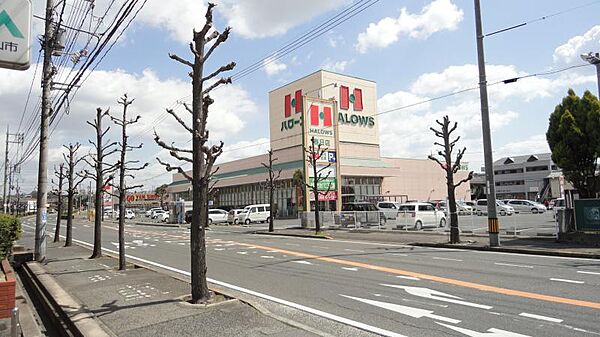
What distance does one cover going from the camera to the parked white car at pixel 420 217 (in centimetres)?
2625

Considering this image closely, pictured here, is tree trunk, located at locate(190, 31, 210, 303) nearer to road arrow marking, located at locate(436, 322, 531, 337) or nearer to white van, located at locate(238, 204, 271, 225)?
road arrow marking, located at locate(436, 322, 531, 337)

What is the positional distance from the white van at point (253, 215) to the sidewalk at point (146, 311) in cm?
3233

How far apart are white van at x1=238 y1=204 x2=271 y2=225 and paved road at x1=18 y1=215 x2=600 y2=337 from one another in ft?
90.2

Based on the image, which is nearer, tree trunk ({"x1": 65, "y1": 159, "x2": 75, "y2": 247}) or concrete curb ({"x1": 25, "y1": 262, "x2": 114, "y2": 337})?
concrete curb ({"x1": 25, "y1": 262, "x2": 114, "y2": 337})

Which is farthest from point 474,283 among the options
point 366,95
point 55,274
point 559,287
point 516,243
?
point 366,95

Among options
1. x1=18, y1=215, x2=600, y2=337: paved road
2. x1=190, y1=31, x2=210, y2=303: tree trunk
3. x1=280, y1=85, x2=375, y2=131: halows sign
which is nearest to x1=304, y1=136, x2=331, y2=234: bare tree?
x1=18, y1=215, x2=600, y2=337: paved road

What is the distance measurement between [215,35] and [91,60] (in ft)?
19.0

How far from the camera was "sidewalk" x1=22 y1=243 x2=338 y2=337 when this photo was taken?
6.05 m

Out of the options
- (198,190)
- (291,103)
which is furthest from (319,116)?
(198,190)

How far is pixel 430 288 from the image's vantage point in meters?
9.16

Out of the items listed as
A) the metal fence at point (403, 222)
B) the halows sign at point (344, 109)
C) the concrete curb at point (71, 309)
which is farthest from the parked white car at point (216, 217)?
the concrete curb at point (71, 309)

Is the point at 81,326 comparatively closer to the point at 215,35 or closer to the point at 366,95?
the point at 215,35

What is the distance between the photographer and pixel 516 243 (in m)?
17.2

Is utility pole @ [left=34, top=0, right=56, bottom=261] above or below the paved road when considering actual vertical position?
above
